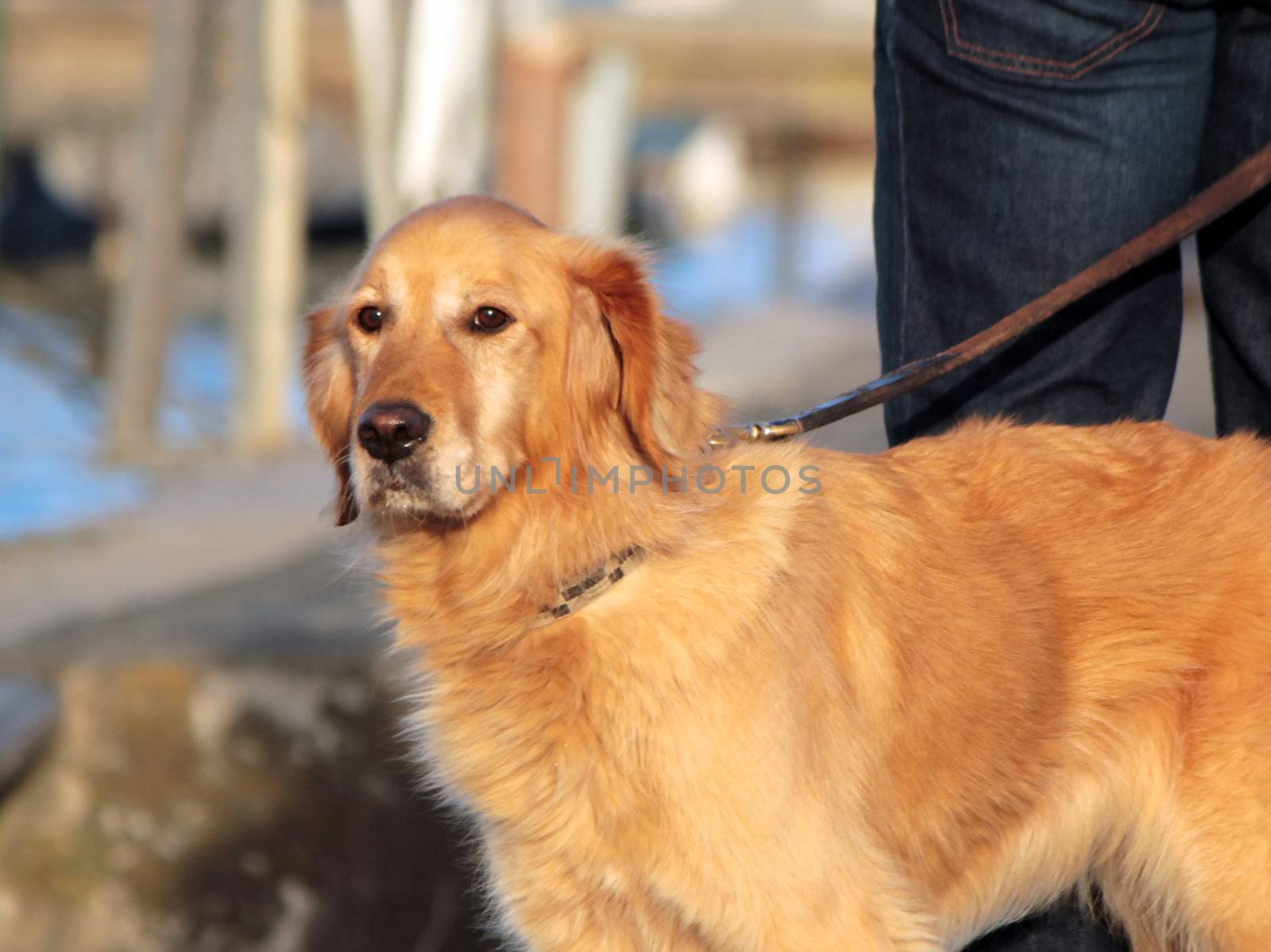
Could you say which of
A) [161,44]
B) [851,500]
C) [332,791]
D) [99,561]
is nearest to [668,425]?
[851,500]

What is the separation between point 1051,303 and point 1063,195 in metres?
0.19

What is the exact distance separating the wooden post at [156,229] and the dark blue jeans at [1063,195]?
5600mm

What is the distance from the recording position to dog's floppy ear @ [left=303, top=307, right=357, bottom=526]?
2598 millimetres

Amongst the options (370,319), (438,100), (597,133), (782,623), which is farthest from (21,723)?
(597,133)

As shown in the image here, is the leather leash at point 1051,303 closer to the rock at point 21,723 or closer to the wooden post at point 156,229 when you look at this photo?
the rock at point 21,723

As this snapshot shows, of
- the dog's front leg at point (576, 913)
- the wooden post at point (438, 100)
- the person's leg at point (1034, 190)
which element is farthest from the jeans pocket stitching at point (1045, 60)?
the wooden post at point (438, 100)

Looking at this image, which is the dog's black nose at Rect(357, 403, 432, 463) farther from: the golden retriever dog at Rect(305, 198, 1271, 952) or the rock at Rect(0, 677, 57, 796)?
the rock at Rect(0, 677, 57, 796)

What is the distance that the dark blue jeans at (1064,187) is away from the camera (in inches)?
95.6

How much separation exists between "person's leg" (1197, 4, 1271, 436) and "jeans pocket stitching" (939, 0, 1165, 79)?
169mm

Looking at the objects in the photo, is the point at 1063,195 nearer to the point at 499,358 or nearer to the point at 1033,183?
the point at 1033,183

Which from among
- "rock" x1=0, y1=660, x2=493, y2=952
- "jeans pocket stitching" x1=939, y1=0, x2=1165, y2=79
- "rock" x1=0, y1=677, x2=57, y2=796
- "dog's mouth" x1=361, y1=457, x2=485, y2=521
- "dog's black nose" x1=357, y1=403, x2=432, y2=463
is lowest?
"rock" x1=0, y1=660, x2=493, y2=952

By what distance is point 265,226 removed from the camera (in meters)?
7.91

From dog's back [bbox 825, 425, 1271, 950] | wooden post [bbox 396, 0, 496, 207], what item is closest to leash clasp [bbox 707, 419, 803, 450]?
dog's back [bbox 825, 425, 1271, 950]

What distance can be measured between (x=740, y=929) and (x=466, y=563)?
72 centimetres
